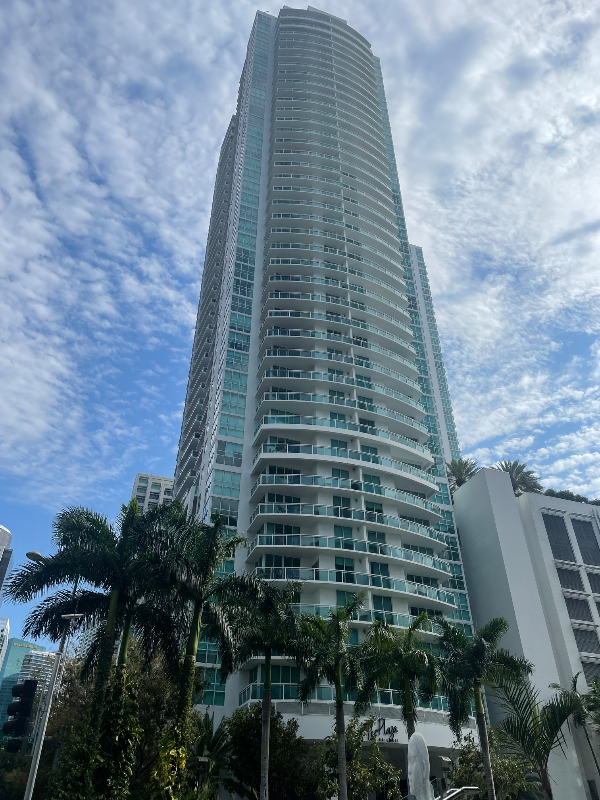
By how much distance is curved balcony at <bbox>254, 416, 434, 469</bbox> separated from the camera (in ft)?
196

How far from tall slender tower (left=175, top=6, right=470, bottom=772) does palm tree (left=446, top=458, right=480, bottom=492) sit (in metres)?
4.62

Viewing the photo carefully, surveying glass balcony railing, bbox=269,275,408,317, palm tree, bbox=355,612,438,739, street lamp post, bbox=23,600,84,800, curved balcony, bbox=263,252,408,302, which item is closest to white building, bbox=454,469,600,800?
curved balcony, bbox=263,252,408,302

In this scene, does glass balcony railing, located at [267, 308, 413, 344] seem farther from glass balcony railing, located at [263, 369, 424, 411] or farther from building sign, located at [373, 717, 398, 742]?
building sign, located at [373, 717, 398, 742]

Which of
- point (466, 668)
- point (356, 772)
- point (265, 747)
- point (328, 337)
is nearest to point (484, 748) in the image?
point (466, 668)

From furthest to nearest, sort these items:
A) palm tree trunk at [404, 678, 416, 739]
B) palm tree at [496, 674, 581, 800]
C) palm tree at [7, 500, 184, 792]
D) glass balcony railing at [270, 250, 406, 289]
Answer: glass balcony railing at [270, 250, 406, 289]
palm tree trunk at [404, 678, 416, 739]
palm tree at [7, 500, 184, 792]
palm tree at [496, 674, 581, 800]

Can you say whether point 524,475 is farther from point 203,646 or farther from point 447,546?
point 203,646

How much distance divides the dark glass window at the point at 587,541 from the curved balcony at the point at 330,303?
27484 millimetres

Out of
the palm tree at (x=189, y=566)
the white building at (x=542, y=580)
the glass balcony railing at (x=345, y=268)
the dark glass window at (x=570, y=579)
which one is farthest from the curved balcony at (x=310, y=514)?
the glass balcony railing at (x=345, y=268)

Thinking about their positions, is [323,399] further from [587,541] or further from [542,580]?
[587,541]

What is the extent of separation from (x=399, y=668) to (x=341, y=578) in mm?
16963

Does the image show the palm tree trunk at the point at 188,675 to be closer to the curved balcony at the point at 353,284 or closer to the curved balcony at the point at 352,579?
the curved balcony at the point at 352,579

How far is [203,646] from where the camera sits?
1897 inches

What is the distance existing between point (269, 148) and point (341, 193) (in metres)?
12.9

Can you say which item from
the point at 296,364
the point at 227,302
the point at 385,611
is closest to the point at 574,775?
the point at 385,611
